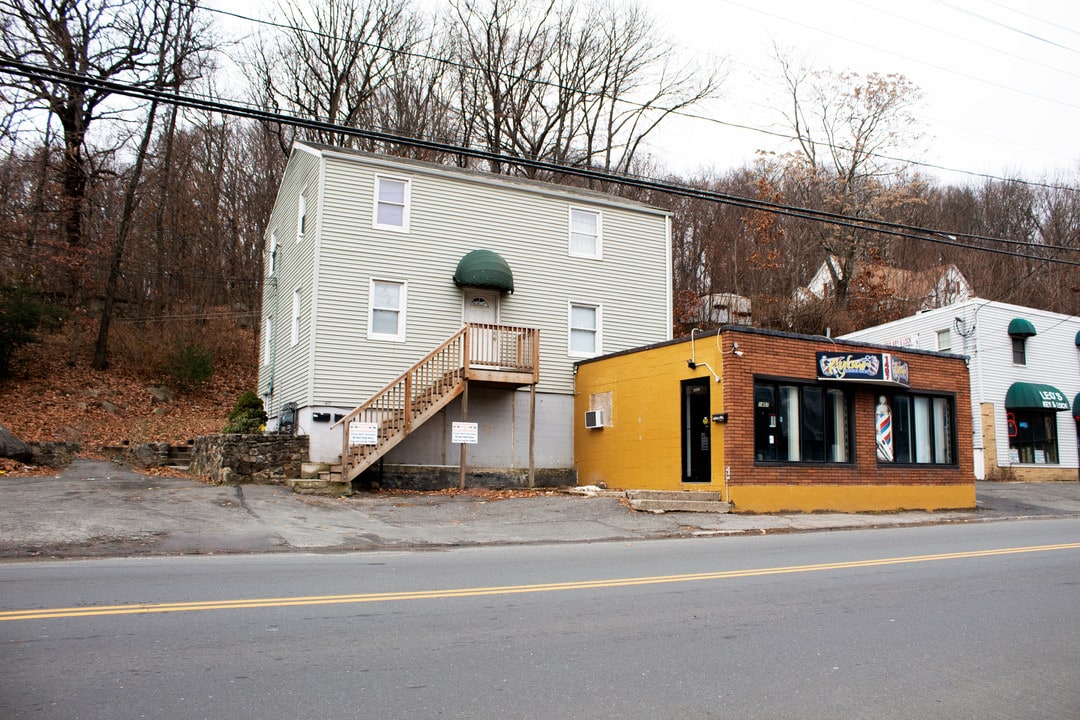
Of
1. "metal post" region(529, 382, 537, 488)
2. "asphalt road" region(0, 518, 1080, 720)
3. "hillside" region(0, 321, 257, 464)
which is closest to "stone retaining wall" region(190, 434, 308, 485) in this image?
"metal post" region(529, 382, 537, 488)

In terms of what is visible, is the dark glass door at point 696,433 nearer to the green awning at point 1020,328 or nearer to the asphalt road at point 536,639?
→ the asphalt road at point 536,639

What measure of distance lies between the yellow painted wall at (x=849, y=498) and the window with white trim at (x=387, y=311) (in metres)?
9.25

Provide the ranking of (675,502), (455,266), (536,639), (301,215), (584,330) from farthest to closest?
(584,330), (301,215), (455,266), (675,502), (536,639)

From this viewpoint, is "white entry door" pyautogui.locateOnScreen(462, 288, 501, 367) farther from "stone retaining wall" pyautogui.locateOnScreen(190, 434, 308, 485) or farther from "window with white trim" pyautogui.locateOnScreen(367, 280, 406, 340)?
"stone retaining wall" pyautogui.locateOnScreen(190, 434, 308, 485)

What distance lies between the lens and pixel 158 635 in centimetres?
597

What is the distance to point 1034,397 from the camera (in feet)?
90.7

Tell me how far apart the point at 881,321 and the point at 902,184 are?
20.8ft

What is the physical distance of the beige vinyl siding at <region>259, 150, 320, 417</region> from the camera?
66.9 feet

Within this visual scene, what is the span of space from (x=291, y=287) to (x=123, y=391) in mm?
10595

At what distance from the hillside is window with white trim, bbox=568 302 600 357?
12593mm

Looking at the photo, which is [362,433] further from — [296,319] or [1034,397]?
[1034,397]

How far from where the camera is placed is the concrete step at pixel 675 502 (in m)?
15.9

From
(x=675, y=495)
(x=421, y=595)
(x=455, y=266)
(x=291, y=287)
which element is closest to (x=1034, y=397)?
(x=675, y=495)

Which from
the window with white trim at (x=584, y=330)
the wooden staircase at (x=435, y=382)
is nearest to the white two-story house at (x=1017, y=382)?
the window with white trim at (x=584, y=330)
